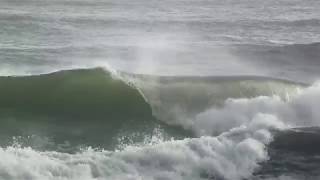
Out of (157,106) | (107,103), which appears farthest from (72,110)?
(157,106)

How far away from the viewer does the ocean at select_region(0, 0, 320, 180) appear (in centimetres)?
1148

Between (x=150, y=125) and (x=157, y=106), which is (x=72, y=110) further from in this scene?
(x=157, y=106)

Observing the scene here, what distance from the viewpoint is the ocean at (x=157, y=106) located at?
11.5m

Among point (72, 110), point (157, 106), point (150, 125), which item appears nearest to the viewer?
point (150, 125)

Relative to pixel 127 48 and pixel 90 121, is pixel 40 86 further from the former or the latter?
pixel 127 48

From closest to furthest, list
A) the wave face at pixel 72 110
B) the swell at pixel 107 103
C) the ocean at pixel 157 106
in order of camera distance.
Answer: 1. the ocean at pixel 157 106
2. the wave face at pixel 72 110
3. the swell at pixel 107 103

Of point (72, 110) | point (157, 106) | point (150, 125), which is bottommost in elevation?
point (150, 125)

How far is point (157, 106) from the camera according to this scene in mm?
15023

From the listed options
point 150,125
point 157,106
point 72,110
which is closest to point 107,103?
Answer: point 72,110

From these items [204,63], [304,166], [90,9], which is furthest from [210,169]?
[90,9]

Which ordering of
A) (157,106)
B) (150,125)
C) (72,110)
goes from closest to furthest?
(150,125)
(72,110)
(157,106)

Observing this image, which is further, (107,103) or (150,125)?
(107,103)

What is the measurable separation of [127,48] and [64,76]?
747cm

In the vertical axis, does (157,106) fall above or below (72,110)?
above
